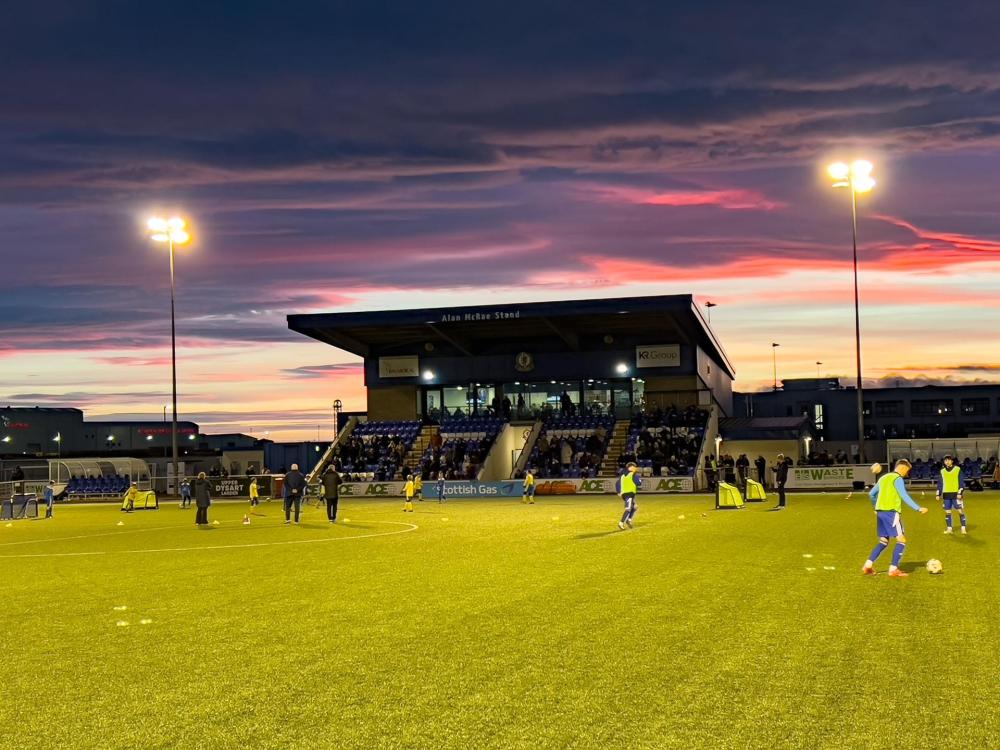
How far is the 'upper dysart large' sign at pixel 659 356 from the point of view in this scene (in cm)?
7025

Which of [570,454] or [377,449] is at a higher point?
[377,449]

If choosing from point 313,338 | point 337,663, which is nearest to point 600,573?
point 337,663

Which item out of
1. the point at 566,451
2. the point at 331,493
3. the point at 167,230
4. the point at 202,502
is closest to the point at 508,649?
A: the point at 331,493

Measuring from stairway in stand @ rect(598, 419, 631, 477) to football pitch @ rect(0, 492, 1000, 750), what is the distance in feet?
128

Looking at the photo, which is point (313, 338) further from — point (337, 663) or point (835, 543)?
point (337, 663)

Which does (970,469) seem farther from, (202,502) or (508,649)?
(508,649)

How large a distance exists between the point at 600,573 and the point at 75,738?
10.9 meters

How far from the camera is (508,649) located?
418 inches

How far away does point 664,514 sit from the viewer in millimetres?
35531

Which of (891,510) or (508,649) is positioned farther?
(891,510)

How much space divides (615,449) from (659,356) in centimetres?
935

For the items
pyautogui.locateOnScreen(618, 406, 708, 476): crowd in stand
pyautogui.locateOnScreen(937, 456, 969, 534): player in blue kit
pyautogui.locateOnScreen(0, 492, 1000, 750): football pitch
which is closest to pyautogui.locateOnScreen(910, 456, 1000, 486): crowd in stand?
pyautogui.locateOnScreen(618, 406, 708, 476): crowd in stand

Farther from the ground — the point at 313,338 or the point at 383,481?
the point at 313,338

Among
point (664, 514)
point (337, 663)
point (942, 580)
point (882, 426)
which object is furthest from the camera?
point (882, 426)
